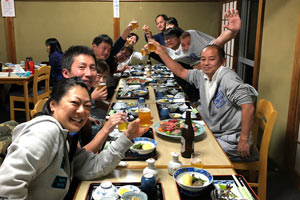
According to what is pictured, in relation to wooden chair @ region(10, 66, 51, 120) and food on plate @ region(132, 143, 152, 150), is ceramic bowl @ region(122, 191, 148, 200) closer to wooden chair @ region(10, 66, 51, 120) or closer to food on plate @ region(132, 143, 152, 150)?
food on plate @ region(132, 143, 152, 150)

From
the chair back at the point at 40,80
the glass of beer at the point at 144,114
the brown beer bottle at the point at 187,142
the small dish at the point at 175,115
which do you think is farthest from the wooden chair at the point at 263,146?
the chair back at the point at 40,80

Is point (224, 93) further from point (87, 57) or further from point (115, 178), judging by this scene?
point (115, 178)

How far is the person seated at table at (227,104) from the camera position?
7.05 ft

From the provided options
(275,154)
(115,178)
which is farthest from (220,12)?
(115,178)

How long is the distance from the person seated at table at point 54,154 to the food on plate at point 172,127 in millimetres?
434

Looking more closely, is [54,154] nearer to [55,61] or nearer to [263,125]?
[263,125]

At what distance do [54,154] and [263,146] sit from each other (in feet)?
4.98

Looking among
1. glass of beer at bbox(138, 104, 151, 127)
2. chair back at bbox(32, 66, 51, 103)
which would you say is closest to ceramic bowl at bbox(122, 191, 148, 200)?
glass of beer at bbox(138, 104, 151, 127)

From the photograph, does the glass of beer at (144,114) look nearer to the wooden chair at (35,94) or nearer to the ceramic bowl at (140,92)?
the ceramic bowl at (140,92)

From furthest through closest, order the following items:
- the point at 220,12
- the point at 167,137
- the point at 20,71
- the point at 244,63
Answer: the point at 220,12 → the point at 244,63 → the point at 20,71 → the point at 167,137

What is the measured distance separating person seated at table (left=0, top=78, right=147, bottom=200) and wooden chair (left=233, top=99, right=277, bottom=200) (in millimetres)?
1033

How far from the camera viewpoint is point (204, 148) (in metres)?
1.72

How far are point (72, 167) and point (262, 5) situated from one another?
3.06 meters

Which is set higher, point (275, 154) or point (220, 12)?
point (220, 12)
